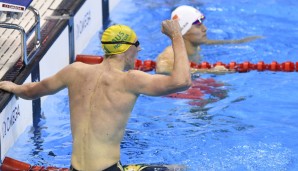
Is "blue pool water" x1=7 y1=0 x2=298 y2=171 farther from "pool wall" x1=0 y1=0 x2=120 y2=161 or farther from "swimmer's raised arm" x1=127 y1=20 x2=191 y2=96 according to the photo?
"swimmer's raised arm" x1=127 y1=20 x2=191 y2=96

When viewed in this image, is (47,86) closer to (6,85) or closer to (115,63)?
(115,63)

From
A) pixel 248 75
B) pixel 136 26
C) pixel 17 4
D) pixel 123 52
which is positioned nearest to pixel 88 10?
pixel 136 26

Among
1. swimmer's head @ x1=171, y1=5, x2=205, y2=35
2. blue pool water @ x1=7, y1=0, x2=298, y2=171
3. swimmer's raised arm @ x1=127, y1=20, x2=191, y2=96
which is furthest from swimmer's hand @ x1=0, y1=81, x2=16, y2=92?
swimmer's head @ x1=171, y1=5, x2=205, y2=35

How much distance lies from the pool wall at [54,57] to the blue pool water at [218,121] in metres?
0.12

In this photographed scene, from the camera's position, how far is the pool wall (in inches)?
271

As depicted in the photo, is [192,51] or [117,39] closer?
[117,39]

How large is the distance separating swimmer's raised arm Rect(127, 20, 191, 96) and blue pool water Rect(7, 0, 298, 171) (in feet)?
5.59

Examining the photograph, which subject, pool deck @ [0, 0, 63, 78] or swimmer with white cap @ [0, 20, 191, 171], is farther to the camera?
pool deck @ [0, 0, 63, 78]

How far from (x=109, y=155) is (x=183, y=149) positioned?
1842mm

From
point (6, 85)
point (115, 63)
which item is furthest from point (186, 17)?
point (115, 63)

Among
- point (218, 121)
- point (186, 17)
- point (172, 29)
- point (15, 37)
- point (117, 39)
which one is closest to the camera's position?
point (172, 29)

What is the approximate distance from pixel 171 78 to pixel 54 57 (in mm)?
3355

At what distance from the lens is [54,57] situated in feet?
27.3

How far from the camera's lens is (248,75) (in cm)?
893
